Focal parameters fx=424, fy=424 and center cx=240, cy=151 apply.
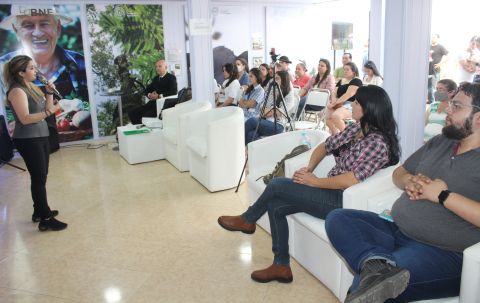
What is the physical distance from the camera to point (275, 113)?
4.66 meters

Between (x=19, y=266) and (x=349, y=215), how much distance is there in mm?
2296

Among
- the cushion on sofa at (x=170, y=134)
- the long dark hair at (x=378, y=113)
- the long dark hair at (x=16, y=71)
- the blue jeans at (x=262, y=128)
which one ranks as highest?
the long dark hair at (x=16, y=71)

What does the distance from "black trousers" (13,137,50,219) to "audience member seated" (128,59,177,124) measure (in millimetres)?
3132

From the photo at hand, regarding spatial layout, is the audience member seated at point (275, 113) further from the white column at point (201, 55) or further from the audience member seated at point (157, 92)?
the audience member seated at point (157, 92)

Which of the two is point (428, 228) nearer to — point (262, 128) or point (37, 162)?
point (37, 162)

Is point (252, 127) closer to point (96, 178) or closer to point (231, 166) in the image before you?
point (231, 166)

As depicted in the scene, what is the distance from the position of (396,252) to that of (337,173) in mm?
762

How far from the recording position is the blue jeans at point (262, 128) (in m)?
4.80

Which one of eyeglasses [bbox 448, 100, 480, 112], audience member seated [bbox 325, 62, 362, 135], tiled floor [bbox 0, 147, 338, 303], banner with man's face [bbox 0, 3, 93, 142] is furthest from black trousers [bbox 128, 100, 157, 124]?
eyeglasses [bbox 448, 100, 480, 112]

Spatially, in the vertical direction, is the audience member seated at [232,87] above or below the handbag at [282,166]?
above

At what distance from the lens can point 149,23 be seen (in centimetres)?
704

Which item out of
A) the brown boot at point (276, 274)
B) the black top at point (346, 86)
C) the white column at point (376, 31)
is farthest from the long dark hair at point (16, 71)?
the white column at point (376, 31)

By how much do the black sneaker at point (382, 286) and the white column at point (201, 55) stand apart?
13.0 feet

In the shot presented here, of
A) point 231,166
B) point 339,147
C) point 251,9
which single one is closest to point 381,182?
point 339,147
